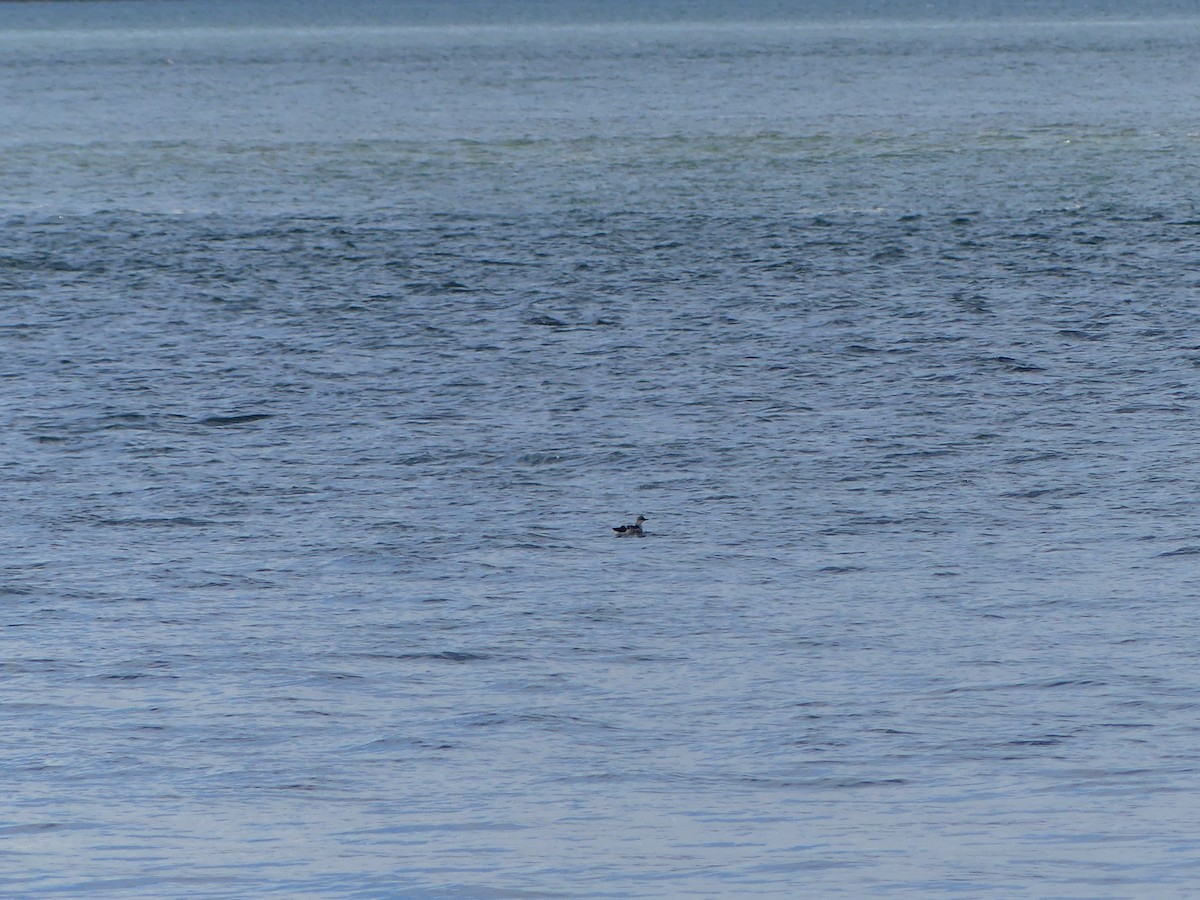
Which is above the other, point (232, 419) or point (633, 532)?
point (633, 532)

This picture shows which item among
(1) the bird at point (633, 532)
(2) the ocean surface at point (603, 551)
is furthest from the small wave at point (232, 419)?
(1) the bird at point (633, 532)

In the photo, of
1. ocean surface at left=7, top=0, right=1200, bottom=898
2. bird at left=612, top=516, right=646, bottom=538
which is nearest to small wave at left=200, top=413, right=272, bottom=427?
ocean surface at left=7, top=0, right=1200, bottom=898

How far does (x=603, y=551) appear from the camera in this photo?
2434cm

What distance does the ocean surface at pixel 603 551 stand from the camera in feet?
51.5

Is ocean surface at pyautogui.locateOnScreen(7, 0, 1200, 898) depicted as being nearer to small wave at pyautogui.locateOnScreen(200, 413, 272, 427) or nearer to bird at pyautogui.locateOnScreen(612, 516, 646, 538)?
small wave at pyautogui.locateOnScreen(200, 413, 272, 427)

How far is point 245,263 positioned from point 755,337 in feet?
54.7

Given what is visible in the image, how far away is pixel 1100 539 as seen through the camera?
80.0 feet

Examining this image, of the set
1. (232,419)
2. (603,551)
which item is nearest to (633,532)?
(603,551)

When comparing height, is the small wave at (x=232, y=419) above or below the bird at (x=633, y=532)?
below

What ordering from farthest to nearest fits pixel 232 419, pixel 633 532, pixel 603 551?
pixel 232 419 → pixel 633 532 → pixel 603 551

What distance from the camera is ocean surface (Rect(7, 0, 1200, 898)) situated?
618 inches

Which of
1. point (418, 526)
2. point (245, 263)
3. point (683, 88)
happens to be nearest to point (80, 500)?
point (418, 526)

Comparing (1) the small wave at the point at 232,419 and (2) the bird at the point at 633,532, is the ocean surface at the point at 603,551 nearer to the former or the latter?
(1) the small wave at the point at 232,419

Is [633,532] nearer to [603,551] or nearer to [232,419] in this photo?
[603,551]
